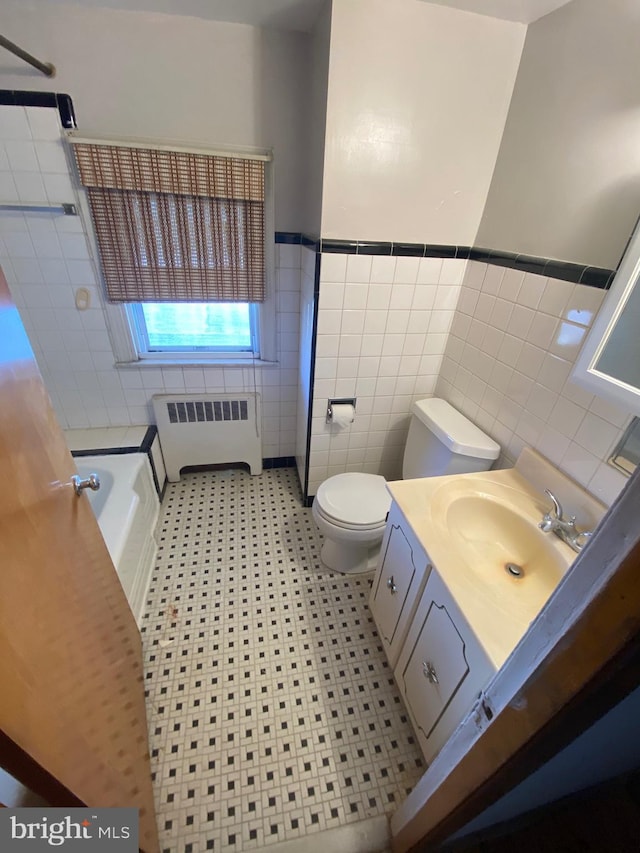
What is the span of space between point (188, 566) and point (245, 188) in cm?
181

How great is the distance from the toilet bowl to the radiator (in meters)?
0.73

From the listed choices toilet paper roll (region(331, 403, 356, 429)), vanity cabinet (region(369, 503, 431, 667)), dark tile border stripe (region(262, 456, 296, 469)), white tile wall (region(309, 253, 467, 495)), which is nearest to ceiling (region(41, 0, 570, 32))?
white tile wall (region(309, 253, 467, 495))

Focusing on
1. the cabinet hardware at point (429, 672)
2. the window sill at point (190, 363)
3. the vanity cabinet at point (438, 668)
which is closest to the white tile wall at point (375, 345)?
the window sill at point (190, 363)

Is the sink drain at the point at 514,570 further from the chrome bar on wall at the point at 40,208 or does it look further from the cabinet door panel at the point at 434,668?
the chrome bar on wall at the point at 40,208

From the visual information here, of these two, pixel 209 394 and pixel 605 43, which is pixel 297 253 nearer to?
pixel 209 394

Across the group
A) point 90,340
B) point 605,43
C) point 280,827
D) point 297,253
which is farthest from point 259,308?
point 280,827

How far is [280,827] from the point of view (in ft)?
3.32

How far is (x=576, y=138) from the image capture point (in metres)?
1.08

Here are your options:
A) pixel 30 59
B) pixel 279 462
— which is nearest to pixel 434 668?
pixel 279 462

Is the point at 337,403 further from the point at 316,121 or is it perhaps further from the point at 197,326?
the point at 316,121

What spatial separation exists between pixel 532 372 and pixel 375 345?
27.3 inches

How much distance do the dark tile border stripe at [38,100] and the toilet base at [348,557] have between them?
2.16 metres

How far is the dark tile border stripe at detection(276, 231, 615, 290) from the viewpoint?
1105mm

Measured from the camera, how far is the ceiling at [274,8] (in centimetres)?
116
